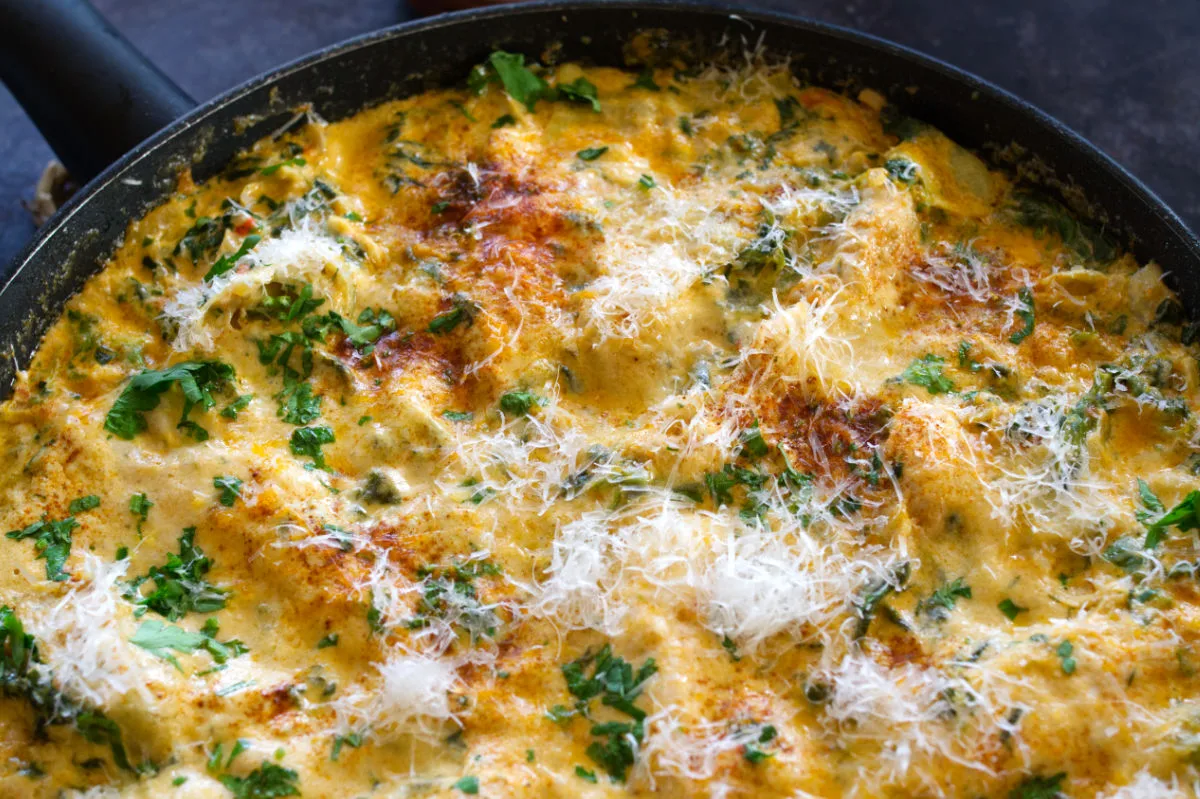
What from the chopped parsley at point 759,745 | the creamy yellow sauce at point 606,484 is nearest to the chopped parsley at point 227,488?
the creamy yellow sauce at point 606,484

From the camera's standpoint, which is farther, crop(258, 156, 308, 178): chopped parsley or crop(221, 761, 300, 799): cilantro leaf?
crop(258, 156, 308, 178): chopped parsley

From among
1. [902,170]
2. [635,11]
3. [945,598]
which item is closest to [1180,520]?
[945,598]

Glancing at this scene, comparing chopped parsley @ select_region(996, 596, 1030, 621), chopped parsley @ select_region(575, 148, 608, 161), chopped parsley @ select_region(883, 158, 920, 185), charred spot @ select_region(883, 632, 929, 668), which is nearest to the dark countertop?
chopped parsley @ select_region(883, 158, 920, 185)

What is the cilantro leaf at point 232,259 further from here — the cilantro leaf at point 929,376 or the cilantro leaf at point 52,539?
the cilantro leaf at point 929,376

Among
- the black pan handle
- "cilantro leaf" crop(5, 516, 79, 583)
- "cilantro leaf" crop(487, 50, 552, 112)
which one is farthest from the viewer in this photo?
"cilantro leaf" crop(487, 50, 552, 112)

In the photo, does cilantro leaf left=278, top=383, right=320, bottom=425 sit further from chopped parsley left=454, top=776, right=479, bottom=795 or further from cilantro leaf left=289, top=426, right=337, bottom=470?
chopped parsley left=454, top=776, right=479, bottom=795

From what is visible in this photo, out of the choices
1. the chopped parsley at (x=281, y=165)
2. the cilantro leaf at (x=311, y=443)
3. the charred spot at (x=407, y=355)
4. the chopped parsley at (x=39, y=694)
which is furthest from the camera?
the chopped parsley at (x=281, y=165)

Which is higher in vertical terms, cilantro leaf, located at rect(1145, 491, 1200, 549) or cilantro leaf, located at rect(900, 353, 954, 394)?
cilantro leaf, located at rect(900, 353, 954, 394)

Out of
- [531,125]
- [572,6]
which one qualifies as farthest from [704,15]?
[531,125]

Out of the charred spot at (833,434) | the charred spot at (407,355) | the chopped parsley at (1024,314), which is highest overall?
the chopped parsley at (1024,314)
